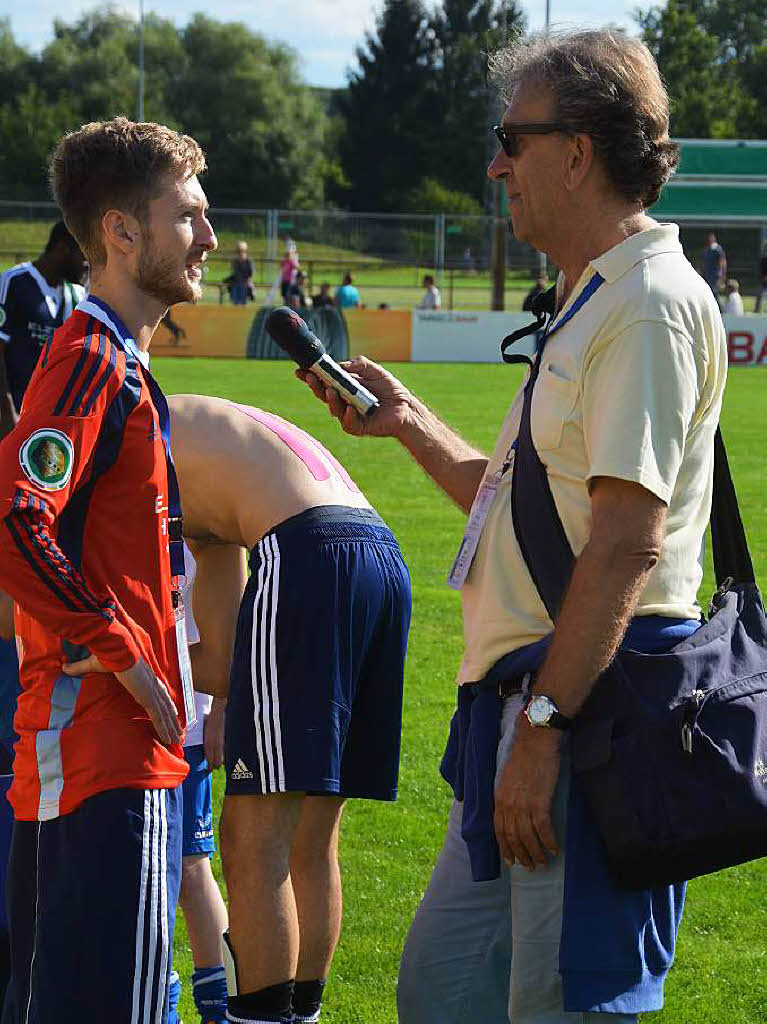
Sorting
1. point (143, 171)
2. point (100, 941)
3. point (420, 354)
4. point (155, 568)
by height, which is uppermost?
point (143, 171)

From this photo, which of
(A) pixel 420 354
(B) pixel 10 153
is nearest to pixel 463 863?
(A) pixel 420 354

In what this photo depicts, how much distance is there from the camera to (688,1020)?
164 inches

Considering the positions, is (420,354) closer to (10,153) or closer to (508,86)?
(508,86)

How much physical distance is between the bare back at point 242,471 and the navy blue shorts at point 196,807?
0.73m

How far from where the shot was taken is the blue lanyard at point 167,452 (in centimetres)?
296

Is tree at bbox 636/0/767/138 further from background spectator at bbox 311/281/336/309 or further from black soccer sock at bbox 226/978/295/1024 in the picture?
black soccer sock at bbox 226/978/295/1024

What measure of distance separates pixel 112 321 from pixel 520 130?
2.95 feet

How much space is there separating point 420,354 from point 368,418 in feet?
99.4

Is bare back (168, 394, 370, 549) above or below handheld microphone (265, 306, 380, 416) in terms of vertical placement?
below

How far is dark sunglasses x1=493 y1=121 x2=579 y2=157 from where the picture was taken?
277 centimetres

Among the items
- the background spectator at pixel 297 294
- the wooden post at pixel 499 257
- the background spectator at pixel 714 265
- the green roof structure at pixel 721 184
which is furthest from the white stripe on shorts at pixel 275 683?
the green roof structure at pixel 721 184

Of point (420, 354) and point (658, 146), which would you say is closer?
point (658, 146)

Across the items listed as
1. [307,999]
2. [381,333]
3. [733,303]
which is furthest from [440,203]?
[307,999]

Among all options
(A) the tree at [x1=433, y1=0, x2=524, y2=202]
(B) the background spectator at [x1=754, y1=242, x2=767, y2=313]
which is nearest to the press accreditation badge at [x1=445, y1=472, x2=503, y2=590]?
(B) the background spectator at [x1=754, y1=242, x2=767, y2=313]
